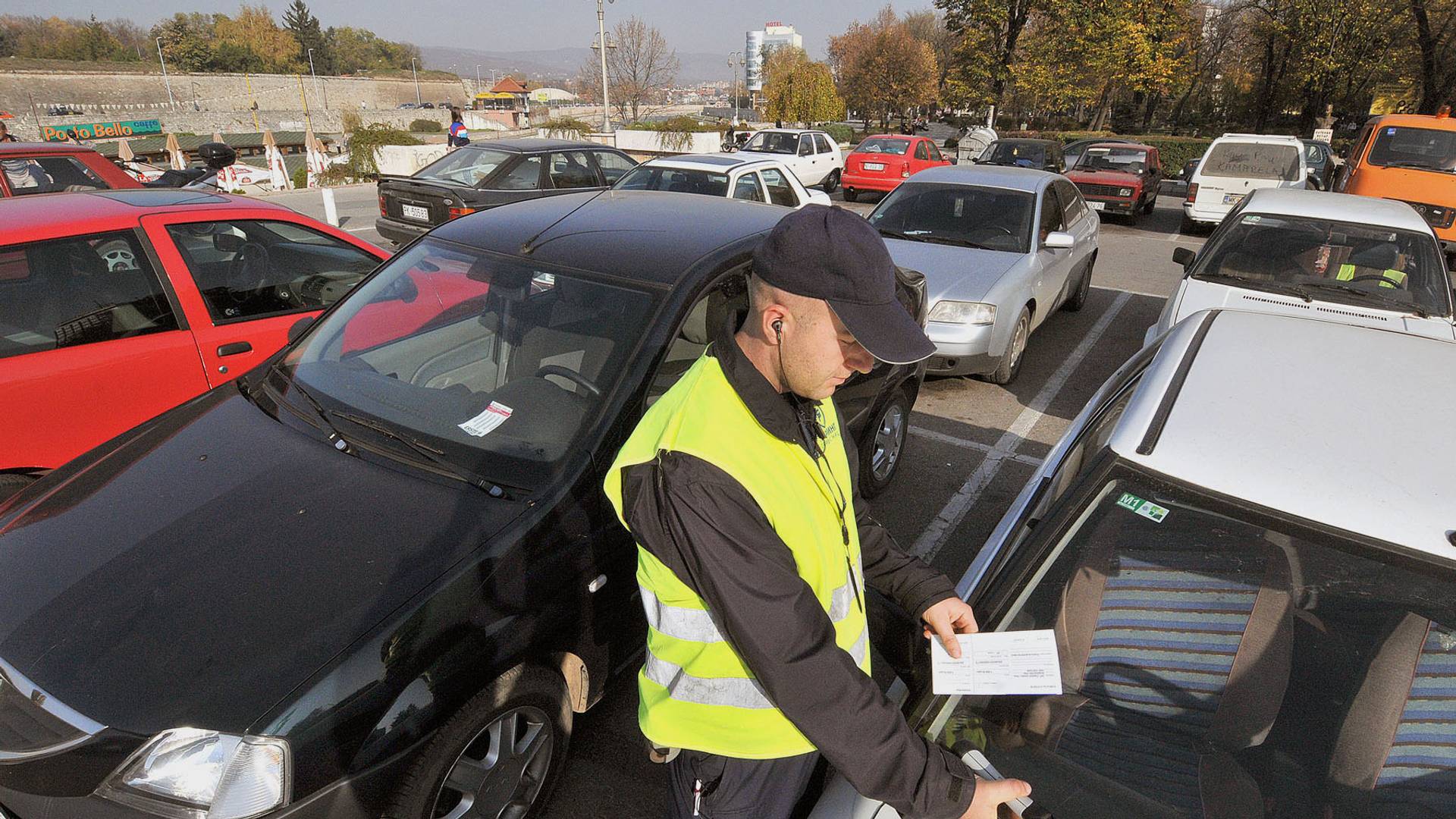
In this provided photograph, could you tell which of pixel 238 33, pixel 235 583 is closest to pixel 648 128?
pixel 235 583

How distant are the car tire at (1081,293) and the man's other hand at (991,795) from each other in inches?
299

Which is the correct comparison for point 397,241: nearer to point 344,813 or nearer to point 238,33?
point 344,813

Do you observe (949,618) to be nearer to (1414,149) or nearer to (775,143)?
(1414,149)

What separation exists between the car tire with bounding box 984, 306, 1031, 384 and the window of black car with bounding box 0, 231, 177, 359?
17.8 ft

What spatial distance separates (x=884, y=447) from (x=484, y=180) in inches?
278

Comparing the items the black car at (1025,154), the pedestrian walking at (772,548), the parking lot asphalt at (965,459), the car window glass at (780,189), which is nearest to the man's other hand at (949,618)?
the pedestrian walking at (772,548)

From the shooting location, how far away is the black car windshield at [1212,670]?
1645 millimetres

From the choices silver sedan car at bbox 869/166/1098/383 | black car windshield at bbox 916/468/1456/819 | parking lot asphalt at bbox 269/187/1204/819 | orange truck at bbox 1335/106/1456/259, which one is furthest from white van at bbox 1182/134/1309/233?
black car windshield at bbox 916/468/1456/819

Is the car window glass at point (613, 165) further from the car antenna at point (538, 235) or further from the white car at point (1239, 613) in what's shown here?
the white car at point (1239, 613)

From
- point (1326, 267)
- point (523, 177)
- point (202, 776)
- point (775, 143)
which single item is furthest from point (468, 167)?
point (775, 143)

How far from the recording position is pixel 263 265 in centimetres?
414

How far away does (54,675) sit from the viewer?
1.81 m

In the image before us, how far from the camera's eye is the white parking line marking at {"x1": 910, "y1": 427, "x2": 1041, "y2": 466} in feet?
16.6

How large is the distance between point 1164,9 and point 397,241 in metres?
33.8
